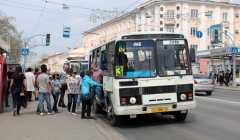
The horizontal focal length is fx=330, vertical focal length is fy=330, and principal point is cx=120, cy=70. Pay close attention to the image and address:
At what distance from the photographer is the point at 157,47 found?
32.0 ft

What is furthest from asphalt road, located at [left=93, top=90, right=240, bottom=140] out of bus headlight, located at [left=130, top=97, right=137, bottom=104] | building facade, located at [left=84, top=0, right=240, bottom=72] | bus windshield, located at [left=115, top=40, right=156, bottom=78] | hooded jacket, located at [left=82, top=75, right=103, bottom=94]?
building facade, located at [left=84, top=0, right=240, bottom=72]

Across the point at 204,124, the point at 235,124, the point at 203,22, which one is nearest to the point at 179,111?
the point at 204,124

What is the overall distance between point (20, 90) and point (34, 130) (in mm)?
3134

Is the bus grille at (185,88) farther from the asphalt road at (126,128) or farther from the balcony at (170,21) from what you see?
the balcony at (170,21)

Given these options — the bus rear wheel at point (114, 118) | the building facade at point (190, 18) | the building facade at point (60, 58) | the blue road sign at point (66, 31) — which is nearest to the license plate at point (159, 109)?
the bus rear wheel at point (114, 118)

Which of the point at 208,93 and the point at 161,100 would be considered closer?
the point at 161,100

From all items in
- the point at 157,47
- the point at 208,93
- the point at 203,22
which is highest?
the point at 203,22

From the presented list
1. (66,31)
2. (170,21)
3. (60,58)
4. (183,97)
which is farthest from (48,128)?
(60,58)

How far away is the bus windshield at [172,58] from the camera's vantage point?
9.67 metres

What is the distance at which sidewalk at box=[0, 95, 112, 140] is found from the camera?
27.6 feet

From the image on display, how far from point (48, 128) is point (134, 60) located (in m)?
3.17

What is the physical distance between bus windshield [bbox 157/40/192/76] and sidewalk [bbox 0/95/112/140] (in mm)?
2569

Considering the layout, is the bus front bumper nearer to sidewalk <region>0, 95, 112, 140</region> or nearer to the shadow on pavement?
sidewalk <region>0, 95, 112, 140</region>

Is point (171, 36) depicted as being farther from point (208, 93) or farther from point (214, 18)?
point (214, 18)
